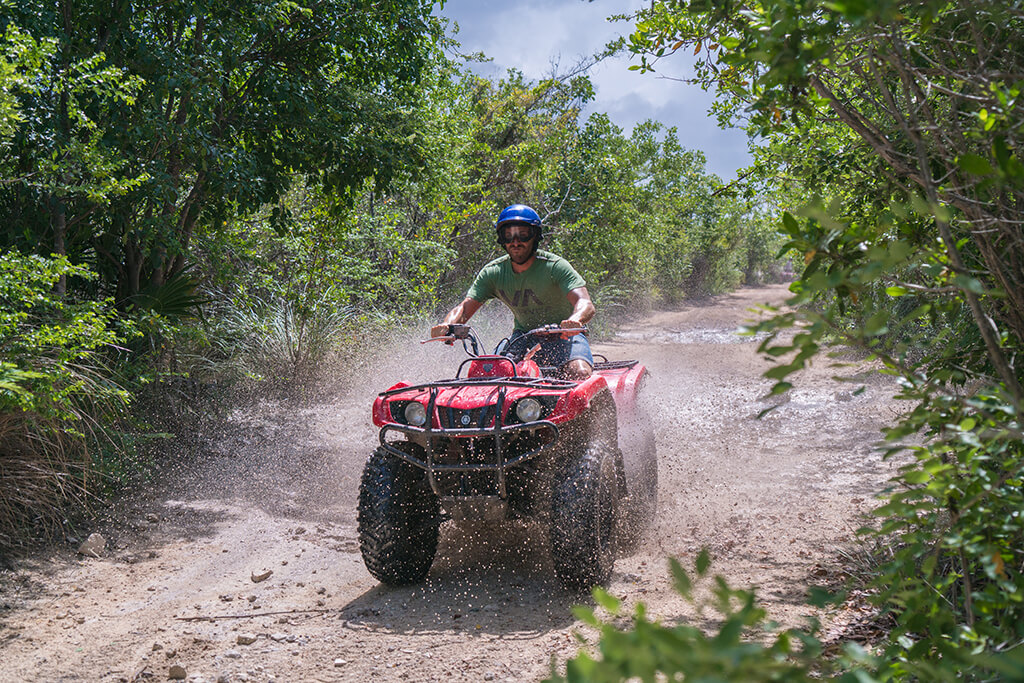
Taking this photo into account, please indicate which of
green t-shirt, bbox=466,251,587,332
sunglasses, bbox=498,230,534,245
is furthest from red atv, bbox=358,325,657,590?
sunglasses, bbox=498,230,534,245

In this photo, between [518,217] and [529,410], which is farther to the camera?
[518,217]

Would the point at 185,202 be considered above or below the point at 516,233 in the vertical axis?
above

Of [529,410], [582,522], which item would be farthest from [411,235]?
[582,522]

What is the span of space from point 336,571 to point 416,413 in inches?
52.6

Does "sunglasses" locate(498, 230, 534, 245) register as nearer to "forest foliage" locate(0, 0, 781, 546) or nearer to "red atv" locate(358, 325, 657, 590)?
"red atv" locate(358, 325, 657, 590)

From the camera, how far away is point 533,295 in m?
5.46

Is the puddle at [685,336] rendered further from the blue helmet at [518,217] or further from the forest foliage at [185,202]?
the blue helmet at [518,217]

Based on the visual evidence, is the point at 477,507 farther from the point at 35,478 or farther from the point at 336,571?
the point at 35,478

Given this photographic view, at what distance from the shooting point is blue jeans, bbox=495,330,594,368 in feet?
16.8

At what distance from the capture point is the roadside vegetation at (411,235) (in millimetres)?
1714

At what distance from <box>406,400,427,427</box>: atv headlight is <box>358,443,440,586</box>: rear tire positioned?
25 centimetres

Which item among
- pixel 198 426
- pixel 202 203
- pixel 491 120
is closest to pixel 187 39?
pixel 202 203

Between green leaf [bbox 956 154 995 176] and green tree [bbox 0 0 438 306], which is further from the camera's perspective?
green tree [bbox 0 0 438 306]

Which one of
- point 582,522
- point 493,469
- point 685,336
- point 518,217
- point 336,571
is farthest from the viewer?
point 685,336
